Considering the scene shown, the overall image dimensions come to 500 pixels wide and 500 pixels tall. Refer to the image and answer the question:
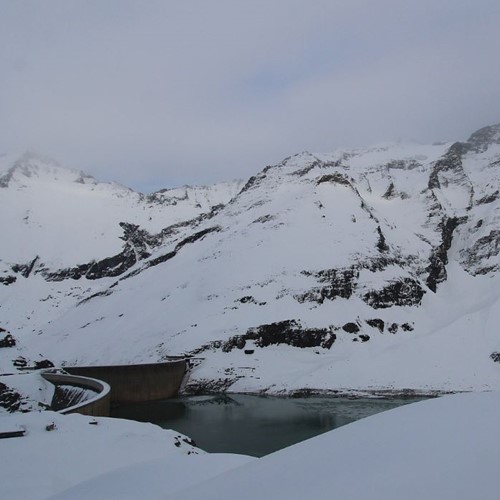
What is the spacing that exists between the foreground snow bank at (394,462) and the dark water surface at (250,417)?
90.6 feet

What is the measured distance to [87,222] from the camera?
150m

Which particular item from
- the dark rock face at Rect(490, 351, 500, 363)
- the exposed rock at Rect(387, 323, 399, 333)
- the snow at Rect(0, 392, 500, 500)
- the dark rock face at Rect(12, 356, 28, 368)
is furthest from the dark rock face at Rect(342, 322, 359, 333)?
the snow at Rect(0, 392, 500, 500)

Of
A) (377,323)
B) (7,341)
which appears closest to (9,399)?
(7,341)

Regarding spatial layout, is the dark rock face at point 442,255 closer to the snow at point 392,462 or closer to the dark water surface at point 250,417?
the dark water surface at point 250,417

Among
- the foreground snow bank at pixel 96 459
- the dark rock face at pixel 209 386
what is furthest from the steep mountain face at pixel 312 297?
the foreground snow bank at pixel 96 459

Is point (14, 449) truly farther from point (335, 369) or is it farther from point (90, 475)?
point (335, 369)

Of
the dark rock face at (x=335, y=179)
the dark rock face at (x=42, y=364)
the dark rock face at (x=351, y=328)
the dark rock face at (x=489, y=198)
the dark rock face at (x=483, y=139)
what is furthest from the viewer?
the dark rock face at (x=483, y=139)

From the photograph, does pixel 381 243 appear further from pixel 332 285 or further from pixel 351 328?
pixel 351 328

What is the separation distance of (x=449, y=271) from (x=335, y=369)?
45.7 metres

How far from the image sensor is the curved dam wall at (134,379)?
5584 cm

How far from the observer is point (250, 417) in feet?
147

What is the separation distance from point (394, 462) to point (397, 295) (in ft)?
229

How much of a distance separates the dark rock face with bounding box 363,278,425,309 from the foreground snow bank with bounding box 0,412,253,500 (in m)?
51.1

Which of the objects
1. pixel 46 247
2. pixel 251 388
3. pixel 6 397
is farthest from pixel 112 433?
pixel 46 247
